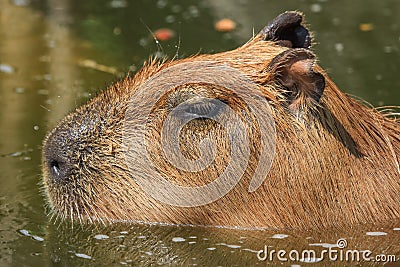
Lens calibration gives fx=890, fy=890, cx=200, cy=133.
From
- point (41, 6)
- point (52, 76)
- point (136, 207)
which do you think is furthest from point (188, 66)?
point (41, 6)

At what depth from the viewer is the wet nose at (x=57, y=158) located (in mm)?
4445

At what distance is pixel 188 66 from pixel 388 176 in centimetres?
114

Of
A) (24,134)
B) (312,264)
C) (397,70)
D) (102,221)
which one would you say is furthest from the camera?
(397,70)

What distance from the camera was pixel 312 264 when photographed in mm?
4176

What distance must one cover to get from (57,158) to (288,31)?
1383mm

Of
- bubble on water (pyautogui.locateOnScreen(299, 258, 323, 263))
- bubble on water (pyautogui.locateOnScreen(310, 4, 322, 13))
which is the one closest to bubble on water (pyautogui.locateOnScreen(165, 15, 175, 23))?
bubble on water (pyautogui.locateOnScreen(310, 4, 322, 13))

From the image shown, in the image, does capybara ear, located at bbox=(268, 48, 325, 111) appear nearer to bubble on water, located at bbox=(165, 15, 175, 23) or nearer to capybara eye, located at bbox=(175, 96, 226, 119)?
capybara eye, located at bbox=(175, 96, 226, 119)

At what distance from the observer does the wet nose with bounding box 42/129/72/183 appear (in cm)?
445

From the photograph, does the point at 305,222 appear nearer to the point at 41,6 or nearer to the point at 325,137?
the point at 325,137

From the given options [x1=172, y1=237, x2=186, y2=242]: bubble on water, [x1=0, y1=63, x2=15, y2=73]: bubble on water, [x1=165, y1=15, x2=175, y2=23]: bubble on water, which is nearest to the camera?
Result: [x1=172, y1=237, x2=186, y2=242]: bubble on water

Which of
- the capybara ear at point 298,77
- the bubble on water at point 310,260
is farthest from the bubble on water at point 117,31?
the bubble on water at point 310,260

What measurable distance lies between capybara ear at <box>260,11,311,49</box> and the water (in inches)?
27.0

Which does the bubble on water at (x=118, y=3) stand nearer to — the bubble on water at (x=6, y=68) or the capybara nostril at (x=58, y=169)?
the bubble on water at (x=6, y=68)

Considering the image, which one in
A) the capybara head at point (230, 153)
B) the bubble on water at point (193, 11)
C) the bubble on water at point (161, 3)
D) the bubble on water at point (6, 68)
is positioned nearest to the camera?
the capybara head at point (230, 153)
